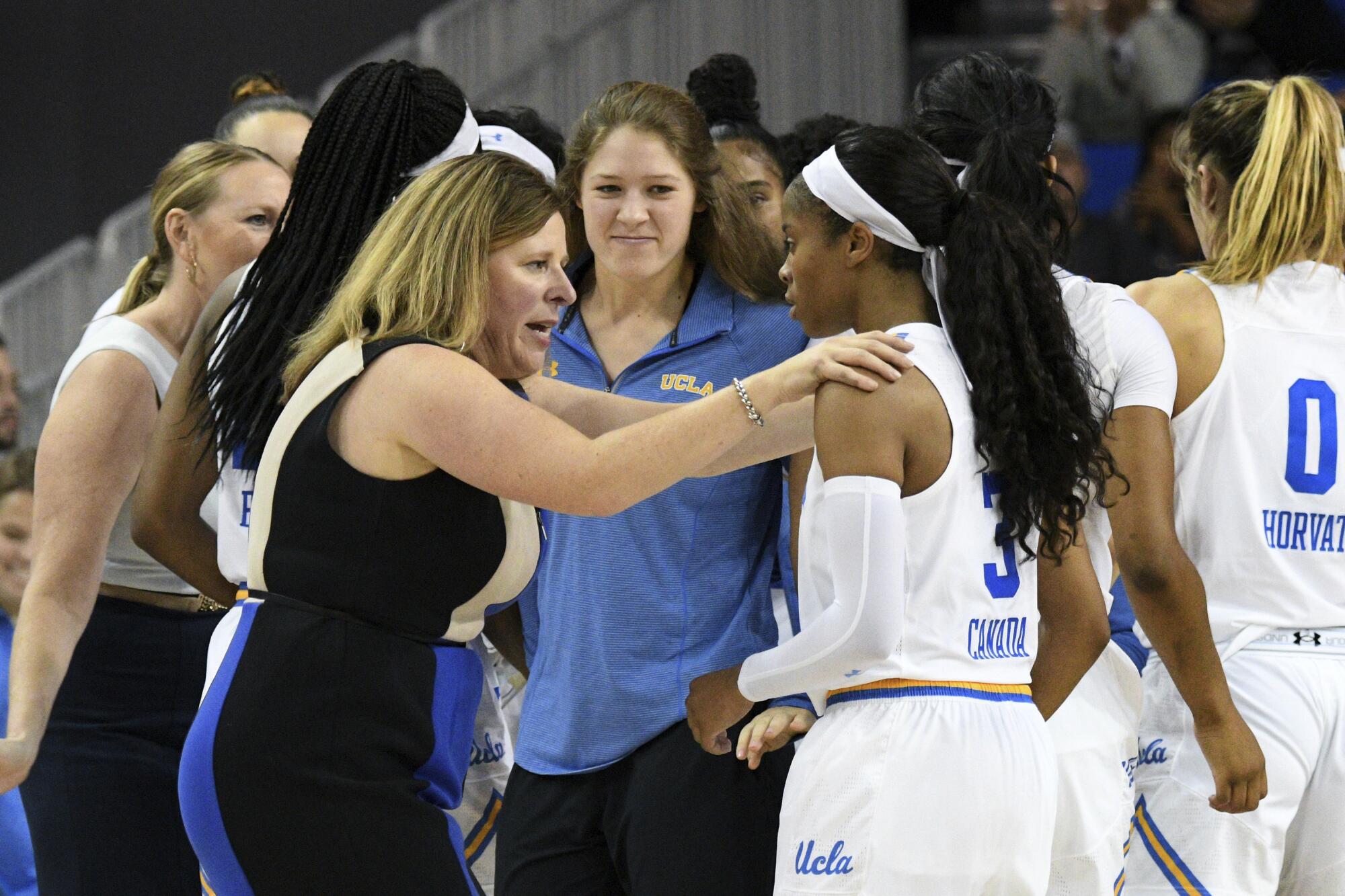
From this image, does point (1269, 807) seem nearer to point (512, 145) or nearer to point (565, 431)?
point (565, 431)

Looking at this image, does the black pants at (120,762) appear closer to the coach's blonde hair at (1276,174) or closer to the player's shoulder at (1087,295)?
the player's shoulder at (1087,295)

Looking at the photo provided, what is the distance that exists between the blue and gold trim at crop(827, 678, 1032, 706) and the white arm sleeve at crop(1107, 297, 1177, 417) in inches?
24.1

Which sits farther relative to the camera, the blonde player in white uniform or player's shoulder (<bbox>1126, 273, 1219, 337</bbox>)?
player's shoulder (<bbox>1126, 273, 1219, 337</bbox>)

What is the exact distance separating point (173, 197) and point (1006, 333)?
1702 mm

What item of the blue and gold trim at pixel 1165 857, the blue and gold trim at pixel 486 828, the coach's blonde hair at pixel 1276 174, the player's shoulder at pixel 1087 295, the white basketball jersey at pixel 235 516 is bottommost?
the blue and gold trim at pixel 486 828

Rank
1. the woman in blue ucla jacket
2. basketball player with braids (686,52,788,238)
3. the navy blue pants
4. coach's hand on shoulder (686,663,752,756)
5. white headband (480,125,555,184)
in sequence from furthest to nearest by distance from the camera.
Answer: basketball player with braids (686,52,788,238) → white headband (480,125,555,184) → the woman in blue ucla jacket → coach's hand on shoulder (686,663,752,756) → the navy blue pants

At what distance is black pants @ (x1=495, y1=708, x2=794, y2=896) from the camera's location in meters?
2.83

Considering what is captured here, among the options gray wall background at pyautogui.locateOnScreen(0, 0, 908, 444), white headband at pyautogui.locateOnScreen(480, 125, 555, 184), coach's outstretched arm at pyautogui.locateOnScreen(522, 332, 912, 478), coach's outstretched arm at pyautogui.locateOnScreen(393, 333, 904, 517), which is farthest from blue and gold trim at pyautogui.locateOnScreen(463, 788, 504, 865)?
gray wall background at pyautogui.locateOnScreen(0, 0, 908, 444)

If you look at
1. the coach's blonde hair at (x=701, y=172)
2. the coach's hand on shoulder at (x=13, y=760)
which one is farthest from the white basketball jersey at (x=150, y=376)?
the coach's blonde hair at (x=701, y=172)

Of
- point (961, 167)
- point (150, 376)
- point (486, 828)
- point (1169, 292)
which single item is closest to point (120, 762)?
point (150, 376)

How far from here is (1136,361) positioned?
107 inches

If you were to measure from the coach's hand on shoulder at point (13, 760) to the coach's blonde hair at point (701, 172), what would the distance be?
4.73 feet

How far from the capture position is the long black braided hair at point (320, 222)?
255 centimetres

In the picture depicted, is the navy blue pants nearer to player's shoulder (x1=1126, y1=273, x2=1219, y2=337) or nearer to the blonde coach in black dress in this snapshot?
the blonde coach in black dress
